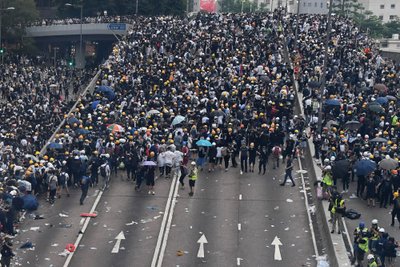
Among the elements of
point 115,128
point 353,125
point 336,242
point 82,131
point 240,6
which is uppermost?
point 353,125

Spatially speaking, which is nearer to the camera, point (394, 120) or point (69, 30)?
point (394, 120)

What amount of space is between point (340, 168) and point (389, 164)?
1.96 meters

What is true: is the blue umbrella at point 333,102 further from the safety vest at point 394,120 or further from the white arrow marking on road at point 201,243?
the white arrow marking on road at point 201,243

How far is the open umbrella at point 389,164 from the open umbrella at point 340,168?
1.51 m

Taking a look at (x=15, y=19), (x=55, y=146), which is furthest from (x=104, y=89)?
(x=15, y=19)

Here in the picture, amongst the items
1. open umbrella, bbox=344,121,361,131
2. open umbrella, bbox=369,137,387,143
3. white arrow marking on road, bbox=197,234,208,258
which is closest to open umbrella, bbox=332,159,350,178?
open umbrella, bbox=369,137,387,143

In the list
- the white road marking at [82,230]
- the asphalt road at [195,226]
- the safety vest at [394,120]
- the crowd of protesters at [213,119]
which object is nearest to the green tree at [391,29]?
the crowd of protesters at [213,119]

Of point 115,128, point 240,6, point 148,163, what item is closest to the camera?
point 148,163

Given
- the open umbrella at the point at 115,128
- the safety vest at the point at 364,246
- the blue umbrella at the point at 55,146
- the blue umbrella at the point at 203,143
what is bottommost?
the safety vest at the point at 364,246

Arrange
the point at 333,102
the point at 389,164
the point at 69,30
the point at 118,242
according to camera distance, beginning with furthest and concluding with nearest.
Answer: the point at 69,30 < the point at 333,102 < the point at 389,164 < the point at 118,242

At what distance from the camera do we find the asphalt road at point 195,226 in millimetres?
31891

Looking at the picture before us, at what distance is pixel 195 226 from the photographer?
115 ft

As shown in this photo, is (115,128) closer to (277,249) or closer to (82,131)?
(82,131)

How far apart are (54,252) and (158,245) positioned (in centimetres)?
369
